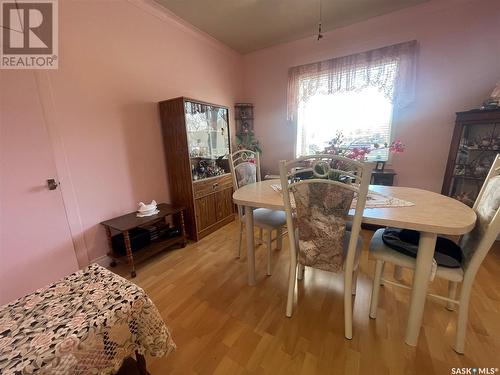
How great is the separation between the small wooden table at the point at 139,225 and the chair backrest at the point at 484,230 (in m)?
2.31

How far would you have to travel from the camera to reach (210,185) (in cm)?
270

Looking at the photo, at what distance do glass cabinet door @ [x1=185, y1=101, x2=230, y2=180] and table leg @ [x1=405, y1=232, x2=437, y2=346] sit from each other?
2170 millimetres

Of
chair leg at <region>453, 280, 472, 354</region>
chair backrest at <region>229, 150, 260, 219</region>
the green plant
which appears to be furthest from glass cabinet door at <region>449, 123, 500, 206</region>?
the green plant

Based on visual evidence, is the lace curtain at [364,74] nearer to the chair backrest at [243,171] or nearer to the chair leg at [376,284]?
the chair backrest at [243,171]

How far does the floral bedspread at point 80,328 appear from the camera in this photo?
74cm

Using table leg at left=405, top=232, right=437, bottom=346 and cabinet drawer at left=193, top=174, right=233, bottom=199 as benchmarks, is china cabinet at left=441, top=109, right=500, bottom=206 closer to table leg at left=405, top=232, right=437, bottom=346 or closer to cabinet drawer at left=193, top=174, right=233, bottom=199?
table leg at left=405, top=232, right=437, bottom=346

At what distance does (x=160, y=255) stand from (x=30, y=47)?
2.05 metres

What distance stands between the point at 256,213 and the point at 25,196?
181 cm

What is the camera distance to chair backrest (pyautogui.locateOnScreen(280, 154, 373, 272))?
107 centimetres

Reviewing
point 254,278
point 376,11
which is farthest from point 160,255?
point 376,11

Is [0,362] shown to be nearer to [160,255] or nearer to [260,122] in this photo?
[160,255]

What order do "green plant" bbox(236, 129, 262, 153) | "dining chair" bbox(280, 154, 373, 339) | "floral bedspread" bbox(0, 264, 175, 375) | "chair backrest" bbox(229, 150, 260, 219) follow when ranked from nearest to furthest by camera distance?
"floral bedspread" bbox(0, 264, 175, 375) < "dining chair" bbox(280, 154, 373, 339) < "chair backrest" bbox(229, 150, 260, 219) < "green plant" bbox(236, 129, 262, 153)

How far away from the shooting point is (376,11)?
2.50 meters

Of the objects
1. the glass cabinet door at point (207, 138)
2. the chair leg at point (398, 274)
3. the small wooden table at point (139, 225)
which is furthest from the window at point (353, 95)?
the small wooden table at point (139, 225)
